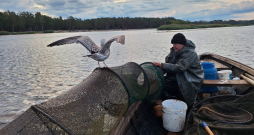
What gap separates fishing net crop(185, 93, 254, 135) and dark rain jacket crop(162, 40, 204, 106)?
0.66m

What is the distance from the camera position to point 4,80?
1148cm

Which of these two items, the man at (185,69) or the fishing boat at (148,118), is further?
the man at (185,69)

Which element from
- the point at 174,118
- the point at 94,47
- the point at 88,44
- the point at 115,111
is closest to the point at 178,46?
the point at 174,118

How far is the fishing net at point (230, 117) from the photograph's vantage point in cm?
295

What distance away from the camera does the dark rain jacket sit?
4.23 meters

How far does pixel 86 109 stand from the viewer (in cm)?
254

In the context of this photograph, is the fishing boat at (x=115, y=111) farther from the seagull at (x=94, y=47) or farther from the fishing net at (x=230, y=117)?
the seagull at (x=94, y=47)

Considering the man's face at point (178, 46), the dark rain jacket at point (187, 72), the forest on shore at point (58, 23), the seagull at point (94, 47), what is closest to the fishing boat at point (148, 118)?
the dark rain jacket at point (187, 72)

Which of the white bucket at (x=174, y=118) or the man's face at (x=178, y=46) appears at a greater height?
the man's face at (x=178, y=46)

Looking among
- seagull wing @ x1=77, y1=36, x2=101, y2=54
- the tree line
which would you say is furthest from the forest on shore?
seagull wing @ x1=77, y1=36, x2=101, y2=54

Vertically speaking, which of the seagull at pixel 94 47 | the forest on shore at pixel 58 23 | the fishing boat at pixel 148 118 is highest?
the forest on shore at pixel 58 23

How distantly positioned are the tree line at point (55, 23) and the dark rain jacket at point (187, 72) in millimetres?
108262

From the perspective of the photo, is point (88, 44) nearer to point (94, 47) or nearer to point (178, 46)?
point (94, 47)

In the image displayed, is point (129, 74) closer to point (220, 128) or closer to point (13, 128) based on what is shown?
point (220, 128)
